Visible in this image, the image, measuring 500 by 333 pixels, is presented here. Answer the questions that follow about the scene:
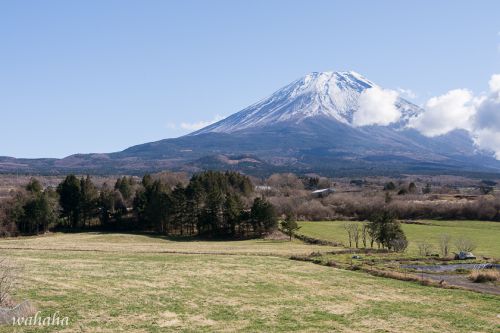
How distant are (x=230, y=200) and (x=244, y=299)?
167 ft

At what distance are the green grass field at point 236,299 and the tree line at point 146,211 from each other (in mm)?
36999

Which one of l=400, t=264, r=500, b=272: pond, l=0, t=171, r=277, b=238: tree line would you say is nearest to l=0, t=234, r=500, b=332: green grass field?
l=400, t=264, r=500, b=272: pond

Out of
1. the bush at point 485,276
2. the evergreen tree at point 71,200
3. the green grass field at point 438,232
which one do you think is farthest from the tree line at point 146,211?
the bush at point 485,276

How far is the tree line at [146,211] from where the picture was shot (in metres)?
75.8

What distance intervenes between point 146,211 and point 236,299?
57883mm

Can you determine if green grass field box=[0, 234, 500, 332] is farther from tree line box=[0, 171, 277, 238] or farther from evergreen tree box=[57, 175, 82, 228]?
evergreen tree box=[57, 175, 82, 228]

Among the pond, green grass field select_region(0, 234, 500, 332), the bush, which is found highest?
green grass field select_region(0, 234, 500, 332)

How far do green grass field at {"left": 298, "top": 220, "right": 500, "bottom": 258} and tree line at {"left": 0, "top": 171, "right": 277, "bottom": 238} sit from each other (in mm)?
9685

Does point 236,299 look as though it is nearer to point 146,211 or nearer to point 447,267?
point 447,267

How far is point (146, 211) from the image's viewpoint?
82.0m

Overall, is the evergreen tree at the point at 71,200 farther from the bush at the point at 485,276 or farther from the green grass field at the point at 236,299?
the bush at the point at 485,276

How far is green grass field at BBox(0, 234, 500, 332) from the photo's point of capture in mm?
21062

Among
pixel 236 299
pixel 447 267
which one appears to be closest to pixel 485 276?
pixel 447 267

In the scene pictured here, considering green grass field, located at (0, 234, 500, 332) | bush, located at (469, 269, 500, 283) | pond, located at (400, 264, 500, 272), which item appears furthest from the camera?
pond, located at (400, 264, 500, 272)
